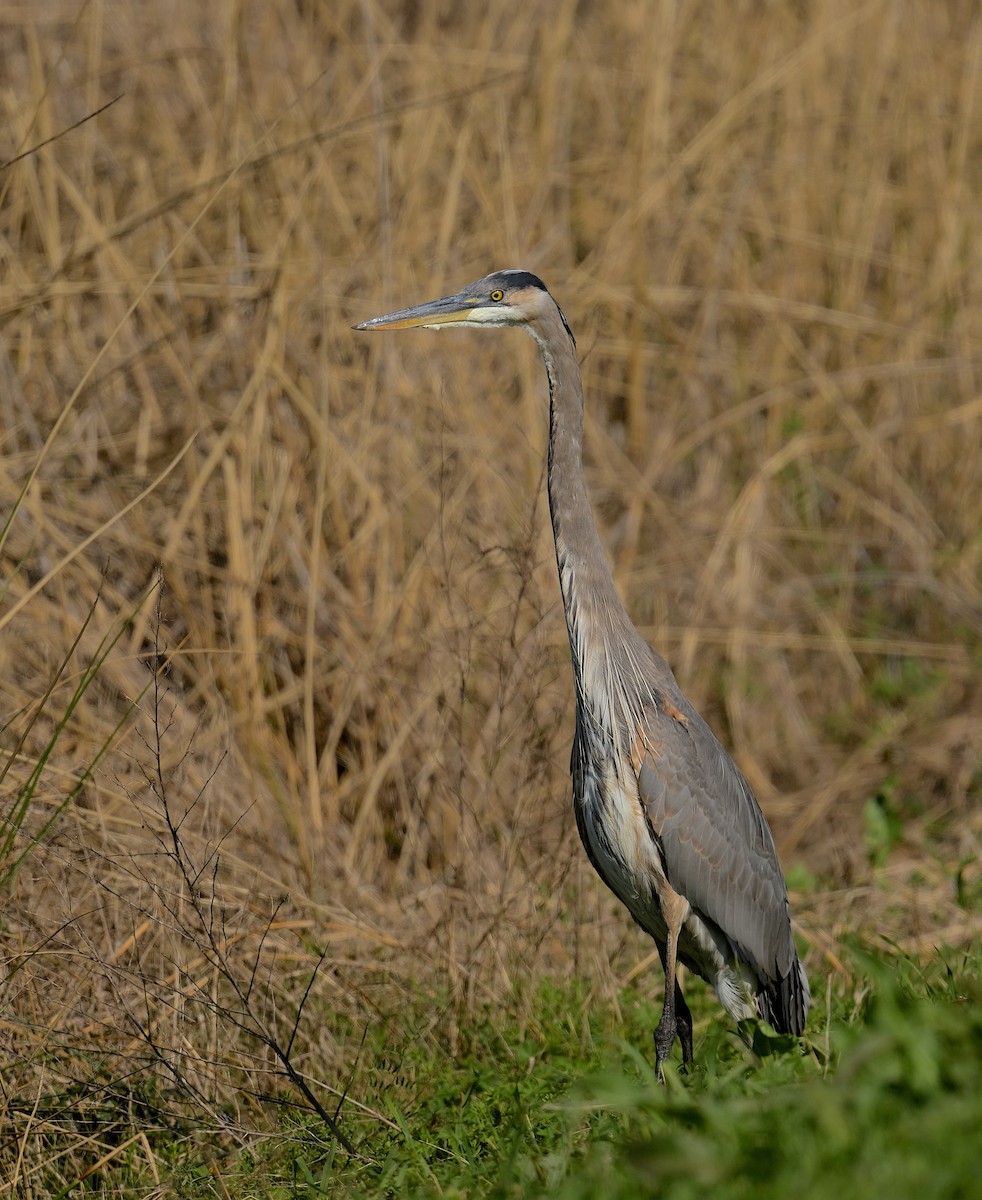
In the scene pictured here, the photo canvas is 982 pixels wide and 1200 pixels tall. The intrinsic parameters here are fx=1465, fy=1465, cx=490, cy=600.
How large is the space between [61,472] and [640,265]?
2590mm

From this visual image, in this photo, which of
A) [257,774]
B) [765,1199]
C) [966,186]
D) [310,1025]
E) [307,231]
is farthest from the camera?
[966,186]

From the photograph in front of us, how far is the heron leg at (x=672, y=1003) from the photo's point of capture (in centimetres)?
358

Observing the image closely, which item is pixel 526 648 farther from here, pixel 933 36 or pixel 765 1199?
pixel 933 36

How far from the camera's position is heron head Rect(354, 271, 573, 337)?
3643 millimetres

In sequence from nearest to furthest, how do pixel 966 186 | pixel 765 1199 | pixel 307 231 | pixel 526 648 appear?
pixel 765 1199
pixel 526 648
pixel 307 231
pixel 966 186

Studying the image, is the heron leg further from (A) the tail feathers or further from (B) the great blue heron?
(A) the tail feathers

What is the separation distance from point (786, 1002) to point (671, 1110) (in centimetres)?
165

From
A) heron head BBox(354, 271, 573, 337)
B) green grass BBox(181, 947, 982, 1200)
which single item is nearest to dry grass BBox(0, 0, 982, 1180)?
green grass BBox(181, 947, 982, 1200)

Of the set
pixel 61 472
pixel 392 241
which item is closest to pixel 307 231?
pixel 392 241

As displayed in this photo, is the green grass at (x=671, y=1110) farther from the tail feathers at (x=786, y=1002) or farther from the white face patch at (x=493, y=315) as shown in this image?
the white face patch at (x=493, y=315)

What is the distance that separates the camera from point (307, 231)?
17.0ft

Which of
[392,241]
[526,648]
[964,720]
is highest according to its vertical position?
[392,241]

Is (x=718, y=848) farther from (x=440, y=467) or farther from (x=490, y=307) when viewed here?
(x=440, y=467)

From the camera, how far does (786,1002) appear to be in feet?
12.8
